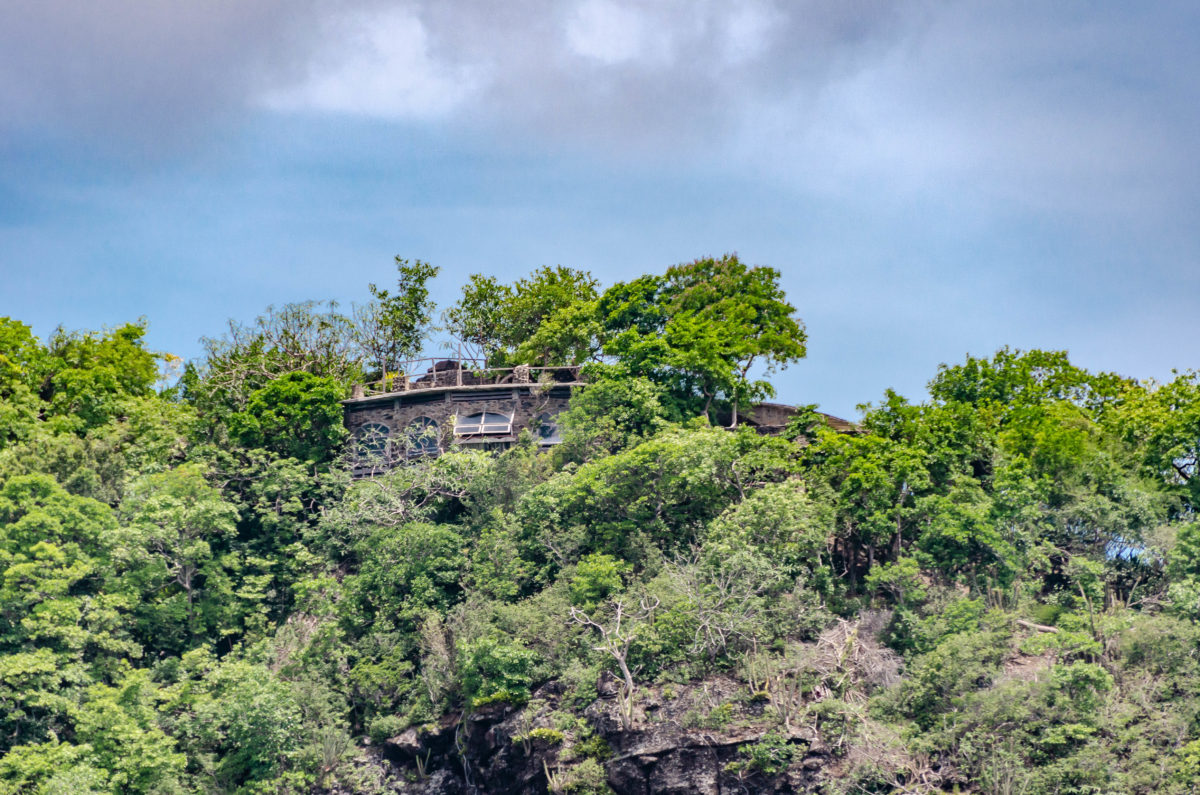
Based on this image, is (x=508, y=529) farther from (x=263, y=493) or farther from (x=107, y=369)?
(x=107, y=369)

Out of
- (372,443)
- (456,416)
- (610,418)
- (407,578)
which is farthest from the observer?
(456,416)

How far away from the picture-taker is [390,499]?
4519 centimetres

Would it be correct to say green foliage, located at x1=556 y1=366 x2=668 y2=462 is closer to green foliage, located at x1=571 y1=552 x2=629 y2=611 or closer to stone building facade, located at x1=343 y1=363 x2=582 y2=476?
stone building facade, located at x1=343 y1=363 x2=582 y2=476

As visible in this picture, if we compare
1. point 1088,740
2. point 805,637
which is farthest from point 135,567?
point 1088,740

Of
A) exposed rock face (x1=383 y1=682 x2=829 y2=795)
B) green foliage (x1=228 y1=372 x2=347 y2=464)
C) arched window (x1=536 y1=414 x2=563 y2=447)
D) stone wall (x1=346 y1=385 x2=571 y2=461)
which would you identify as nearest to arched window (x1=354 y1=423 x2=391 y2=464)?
stone wall (x1=346 y1=385 x2=571 y2=461)

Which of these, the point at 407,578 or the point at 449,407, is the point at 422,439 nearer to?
the point at 449,407

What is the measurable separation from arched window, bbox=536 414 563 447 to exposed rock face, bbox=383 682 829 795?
44.1 feet

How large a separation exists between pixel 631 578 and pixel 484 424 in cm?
1241

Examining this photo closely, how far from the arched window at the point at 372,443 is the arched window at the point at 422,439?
0.95m

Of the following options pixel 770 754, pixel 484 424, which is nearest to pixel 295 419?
pixel 484 424

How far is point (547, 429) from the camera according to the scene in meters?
50.4

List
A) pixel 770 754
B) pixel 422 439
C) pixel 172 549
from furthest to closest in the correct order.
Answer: pixel 422 439 < pixel 172 549 < pixel 770 754

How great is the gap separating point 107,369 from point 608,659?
25.5 meters

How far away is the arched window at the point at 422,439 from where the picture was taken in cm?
4973
